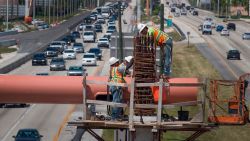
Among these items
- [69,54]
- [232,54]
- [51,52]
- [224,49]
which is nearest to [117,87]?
[232,54]

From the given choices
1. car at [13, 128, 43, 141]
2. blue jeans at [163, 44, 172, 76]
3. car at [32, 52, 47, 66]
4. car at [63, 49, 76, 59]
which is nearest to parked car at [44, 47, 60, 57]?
car at [63, 49, 76, 59]

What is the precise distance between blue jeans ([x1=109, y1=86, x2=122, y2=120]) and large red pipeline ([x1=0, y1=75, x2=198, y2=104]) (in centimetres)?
63

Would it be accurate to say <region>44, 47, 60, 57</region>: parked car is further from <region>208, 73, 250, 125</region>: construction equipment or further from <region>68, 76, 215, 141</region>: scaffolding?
<region>68, 76, 215, 141</region>: scaffolding

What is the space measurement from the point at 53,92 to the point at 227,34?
6012 inches

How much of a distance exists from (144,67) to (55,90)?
209 cm

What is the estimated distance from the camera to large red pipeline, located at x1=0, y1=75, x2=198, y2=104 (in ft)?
→ 54.4

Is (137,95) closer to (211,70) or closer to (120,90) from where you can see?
(120,90)

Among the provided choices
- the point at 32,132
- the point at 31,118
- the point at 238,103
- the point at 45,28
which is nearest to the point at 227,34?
the point at 45,28

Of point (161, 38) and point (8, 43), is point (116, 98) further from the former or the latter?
Answer: point (8, 43)

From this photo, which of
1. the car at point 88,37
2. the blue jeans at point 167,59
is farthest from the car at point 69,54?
the blue jeans at point 167,59

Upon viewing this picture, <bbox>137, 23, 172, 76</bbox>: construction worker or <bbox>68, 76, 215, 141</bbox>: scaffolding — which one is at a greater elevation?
<bbox>137, 23, 172, 76</bbox>: construction worker

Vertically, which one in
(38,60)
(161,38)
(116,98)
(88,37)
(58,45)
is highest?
(161,38)

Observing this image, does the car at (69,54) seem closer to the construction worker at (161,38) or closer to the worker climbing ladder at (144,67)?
the construction worker at (161,38)

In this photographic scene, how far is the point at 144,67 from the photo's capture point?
15.9 meters
